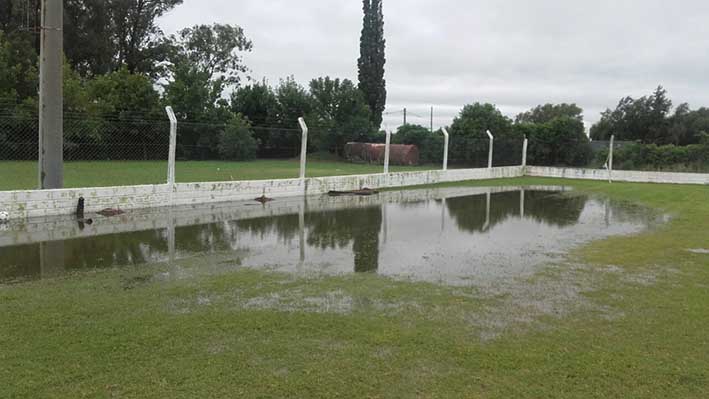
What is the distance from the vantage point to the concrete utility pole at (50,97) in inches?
408

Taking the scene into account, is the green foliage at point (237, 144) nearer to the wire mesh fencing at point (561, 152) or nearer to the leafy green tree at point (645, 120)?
the wire mesh fencing at point (561, 152)

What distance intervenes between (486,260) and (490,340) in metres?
3.23

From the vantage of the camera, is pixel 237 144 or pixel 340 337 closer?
pixel 340 337

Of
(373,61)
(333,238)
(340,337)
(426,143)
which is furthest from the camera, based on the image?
(373,61)

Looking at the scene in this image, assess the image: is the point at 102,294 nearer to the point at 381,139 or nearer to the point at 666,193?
the point at 666,193

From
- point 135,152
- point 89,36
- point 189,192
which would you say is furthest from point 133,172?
point 89,36

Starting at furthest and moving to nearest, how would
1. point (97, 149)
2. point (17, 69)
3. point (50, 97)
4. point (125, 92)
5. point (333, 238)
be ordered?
point (125, 92), point (17, 69), point (97, 149), point (50, 97), point (333, 238)

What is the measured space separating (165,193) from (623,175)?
20.4 m

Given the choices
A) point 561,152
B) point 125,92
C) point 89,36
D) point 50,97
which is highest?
point 89,36

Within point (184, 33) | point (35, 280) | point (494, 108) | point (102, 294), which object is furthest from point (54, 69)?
point (184, 33)

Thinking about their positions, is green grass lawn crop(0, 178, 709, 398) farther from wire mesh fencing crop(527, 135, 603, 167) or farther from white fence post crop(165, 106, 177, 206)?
wire mesh fencing crop(527, 135, 603, 167)

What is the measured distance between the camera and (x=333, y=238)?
8844 millimetres

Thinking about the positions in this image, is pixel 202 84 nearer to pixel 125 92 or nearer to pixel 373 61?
pixel 125 92

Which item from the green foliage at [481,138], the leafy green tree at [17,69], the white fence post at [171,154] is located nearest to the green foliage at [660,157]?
the green foliage at [481,138]
